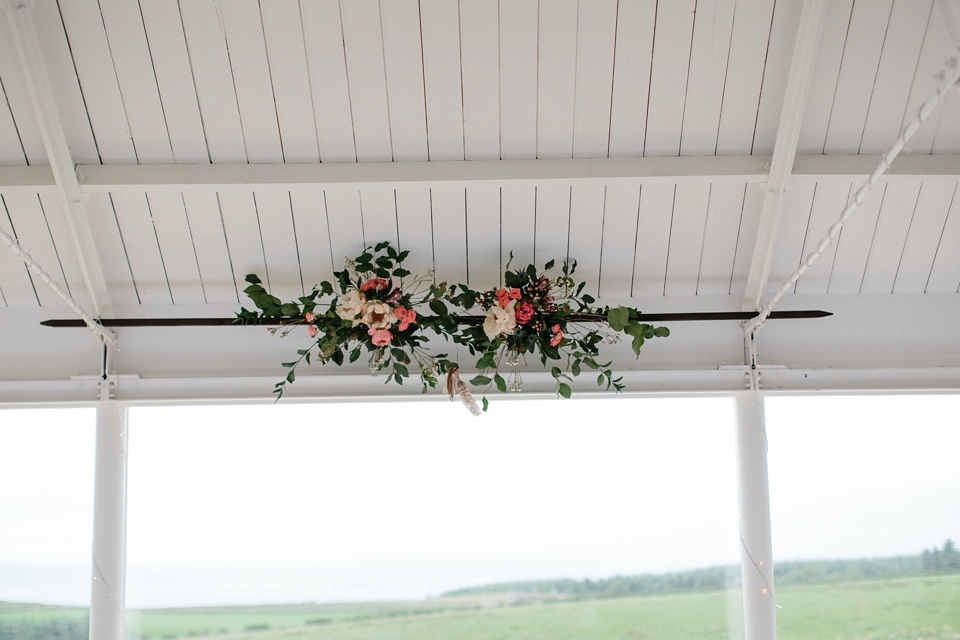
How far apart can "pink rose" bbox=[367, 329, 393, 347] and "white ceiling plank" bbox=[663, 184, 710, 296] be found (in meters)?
1.13

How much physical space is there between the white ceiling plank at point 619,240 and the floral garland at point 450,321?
0.15 metres

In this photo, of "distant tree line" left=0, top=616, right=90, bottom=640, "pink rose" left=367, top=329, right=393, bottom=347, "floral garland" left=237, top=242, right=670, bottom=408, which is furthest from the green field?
"pink rose" left=367, top=329, right=393, bottom=347

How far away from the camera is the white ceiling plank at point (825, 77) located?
2.43 m

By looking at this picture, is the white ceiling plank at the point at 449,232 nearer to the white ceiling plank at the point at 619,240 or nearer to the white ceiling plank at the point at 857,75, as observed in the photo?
Result: the white ceiling plank at the point at 619,240

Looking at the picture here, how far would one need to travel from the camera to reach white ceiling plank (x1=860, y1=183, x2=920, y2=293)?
2.81 meters

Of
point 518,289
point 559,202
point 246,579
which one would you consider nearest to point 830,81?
point 559,202

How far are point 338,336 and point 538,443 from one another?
898 millimetres

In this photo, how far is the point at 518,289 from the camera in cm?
271

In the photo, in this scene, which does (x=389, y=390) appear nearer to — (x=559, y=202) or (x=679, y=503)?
(x=559, y=202)

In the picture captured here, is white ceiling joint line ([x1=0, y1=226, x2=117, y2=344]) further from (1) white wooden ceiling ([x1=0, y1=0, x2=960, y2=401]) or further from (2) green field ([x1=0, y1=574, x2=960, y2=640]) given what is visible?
(2) green field ([x1=0, y1=574, x2=960, y2=640])

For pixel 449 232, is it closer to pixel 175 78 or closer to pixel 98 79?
pixel 175 78

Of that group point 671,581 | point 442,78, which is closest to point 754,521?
point 671,581

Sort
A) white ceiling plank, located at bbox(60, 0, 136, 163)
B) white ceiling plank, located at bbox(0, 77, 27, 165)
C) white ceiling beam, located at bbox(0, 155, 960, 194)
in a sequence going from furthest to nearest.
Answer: white ceiling beam, located at bbox(0, 155, 960, 194), white ceiling plank, located at bbox(0, 77, 27, 165), white ceiling plank, located at bbox(60, 0, 136, 163)

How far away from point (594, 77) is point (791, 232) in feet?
3.25
